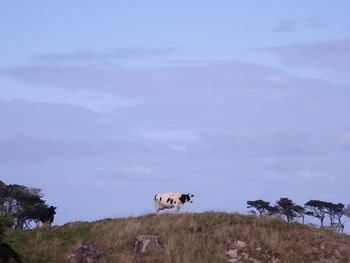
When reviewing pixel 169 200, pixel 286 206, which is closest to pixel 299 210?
pixel 286 206

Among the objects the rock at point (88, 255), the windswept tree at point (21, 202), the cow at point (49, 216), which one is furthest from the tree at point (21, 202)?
the rock at point (88, 255)

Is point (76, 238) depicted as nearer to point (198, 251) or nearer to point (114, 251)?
point (114, 251)

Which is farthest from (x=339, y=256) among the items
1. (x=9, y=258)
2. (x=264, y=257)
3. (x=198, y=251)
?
(x=9, y=258)

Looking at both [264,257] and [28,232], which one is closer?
[264,257]

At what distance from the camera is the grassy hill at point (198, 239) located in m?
27.7

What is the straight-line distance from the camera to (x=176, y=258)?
89.9 ft

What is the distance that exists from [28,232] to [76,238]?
271 cm

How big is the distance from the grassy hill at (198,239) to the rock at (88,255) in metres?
0.34

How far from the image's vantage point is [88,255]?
2767 centimetres

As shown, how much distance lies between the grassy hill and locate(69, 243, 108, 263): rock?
1.12 ft

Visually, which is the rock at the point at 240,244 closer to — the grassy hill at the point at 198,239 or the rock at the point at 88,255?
the grassy hill at the point at 198,239

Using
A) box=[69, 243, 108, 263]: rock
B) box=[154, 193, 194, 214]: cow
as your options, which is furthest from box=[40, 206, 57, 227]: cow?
box=[69, 243, 108, 263]: rock

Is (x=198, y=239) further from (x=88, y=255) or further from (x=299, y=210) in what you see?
(x=299, y=210)

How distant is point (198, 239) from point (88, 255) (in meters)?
4.48
